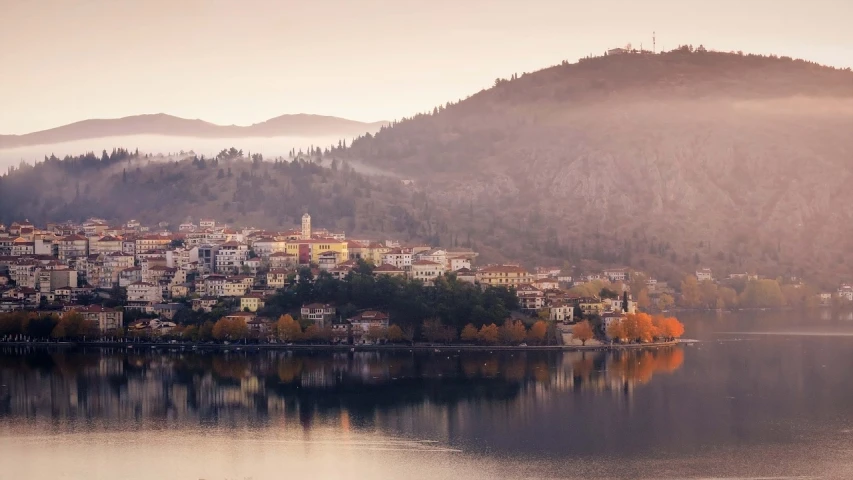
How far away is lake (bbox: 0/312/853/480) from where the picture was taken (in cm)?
2458

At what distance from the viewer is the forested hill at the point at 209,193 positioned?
6838 cm

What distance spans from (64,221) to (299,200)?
11.8 m

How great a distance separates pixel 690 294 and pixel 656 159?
107ft

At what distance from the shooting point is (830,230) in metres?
79.7

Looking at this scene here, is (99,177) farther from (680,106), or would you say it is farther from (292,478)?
(292,478)

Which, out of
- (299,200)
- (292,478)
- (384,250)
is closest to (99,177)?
(299,200)

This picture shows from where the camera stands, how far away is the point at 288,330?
40938 mm

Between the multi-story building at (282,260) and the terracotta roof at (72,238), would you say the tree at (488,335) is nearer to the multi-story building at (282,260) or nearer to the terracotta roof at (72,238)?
the multi-story building at (282,260)

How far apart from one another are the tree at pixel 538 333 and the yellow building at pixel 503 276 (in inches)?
219

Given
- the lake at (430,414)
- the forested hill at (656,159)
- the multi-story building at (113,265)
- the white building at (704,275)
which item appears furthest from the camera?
the forested hill at (656,159)

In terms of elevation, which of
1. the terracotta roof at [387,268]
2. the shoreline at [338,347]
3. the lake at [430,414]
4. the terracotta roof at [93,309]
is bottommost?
the lake at [430,414]

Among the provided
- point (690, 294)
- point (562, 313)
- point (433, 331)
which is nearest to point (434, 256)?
point (562, 313)

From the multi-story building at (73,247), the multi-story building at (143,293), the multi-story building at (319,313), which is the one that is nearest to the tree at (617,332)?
the multi-story building at (319,313)

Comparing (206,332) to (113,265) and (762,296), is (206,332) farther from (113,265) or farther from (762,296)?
(762,296)
